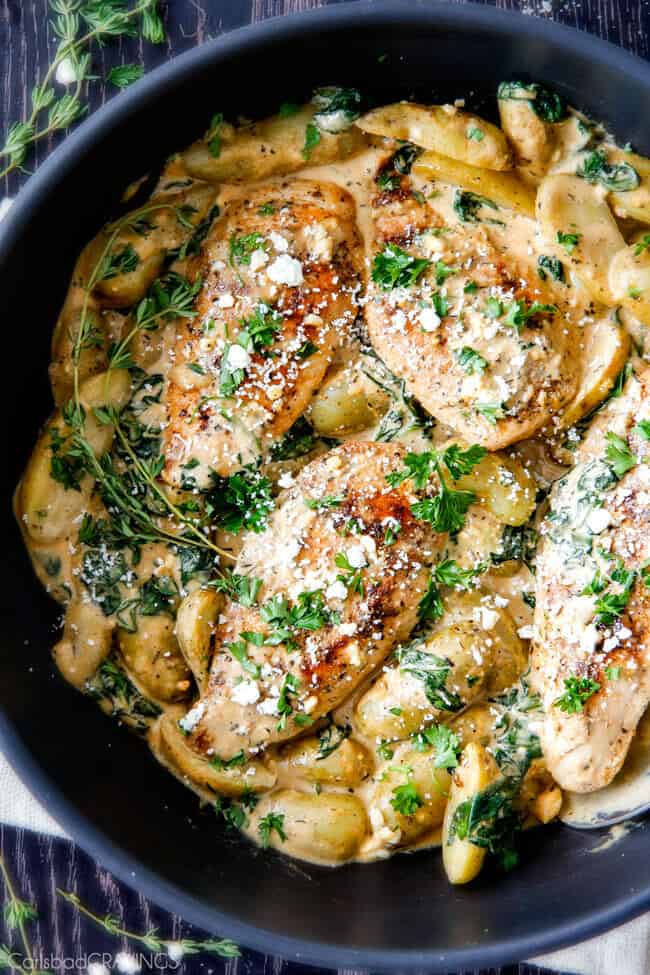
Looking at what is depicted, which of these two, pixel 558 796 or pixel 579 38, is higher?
pixel 579 38

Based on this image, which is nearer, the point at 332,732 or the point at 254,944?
the point at 254,944

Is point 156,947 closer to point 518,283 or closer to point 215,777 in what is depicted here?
point 215,777

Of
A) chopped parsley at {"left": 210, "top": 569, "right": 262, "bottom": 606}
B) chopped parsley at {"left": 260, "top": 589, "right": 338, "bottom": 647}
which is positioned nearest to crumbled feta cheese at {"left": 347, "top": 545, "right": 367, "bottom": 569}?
chopped parsley at {"left": 260, "top": 589, "right": 338, "bottom": 647}

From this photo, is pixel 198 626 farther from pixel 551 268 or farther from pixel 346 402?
pixel 551 268

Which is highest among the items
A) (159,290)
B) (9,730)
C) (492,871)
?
(159,290)

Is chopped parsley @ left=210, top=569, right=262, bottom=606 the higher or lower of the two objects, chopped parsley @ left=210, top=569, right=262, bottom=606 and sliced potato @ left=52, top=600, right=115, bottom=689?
the higher

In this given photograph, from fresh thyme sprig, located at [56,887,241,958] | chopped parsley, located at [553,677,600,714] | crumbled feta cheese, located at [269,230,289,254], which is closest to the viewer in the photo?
chopped parsley, located at [553,677,600,714]

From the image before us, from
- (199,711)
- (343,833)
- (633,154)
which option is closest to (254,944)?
(343,833)

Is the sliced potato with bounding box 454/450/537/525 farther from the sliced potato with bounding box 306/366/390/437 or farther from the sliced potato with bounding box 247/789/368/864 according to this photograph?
the sliced potato with bounding box 247/789/368/864
